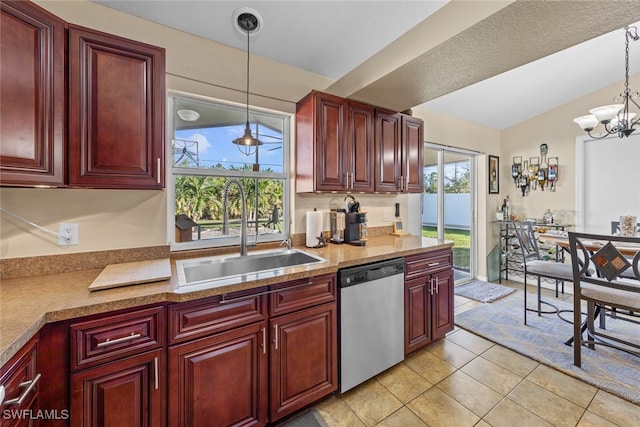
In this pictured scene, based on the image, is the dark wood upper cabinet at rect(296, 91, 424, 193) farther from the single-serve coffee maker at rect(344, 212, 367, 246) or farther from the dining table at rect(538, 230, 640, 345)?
the dining table at rect(538, 230, 640, 345)

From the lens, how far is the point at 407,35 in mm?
1727

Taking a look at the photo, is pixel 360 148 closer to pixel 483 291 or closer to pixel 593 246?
pixel 593 246

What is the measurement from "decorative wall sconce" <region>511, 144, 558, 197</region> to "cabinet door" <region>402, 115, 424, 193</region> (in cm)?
241

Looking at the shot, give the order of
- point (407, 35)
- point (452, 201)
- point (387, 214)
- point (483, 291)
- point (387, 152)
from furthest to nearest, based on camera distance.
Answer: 1. point (452, 201)
2. point (483, 291)
3. point (387, 214)
4. point (387, 152)
5. point (407, 35)

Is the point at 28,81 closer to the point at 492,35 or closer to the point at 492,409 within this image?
the point at 492,35

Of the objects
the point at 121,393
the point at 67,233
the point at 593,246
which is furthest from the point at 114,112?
the point at 593,246

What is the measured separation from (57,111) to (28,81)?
0.45 ft

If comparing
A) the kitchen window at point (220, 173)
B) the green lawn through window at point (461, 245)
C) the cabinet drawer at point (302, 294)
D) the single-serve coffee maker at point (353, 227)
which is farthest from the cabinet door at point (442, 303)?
the green lawn through window at point (461, 245)

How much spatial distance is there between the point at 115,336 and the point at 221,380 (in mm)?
548

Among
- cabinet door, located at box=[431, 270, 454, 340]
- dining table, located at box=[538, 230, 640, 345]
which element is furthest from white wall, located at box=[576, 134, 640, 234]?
cabinet door, located at box=[431, 270, 454, 340]

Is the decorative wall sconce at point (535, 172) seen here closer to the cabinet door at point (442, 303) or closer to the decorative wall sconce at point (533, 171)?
the decorative wall sconce at point (533, 171)

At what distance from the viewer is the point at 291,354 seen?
1562 mm

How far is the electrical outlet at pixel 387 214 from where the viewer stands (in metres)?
3.03

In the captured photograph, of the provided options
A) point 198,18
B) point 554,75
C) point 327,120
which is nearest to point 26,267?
point 198,18
